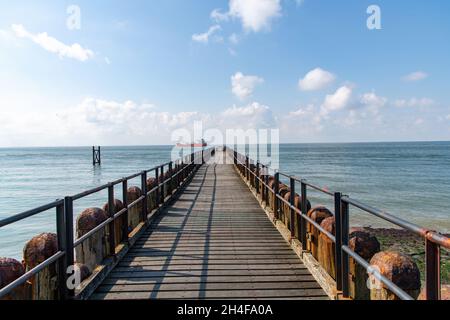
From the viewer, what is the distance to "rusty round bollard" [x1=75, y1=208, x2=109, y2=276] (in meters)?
5.18

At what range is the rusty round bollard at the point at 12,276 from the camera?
3.81m

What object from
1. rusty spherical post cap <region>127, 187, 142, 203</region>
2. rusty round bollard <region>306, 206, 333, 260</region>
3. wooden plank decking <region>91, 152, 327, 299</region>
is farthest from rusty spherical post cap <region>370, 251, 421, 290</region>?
rusty spherical post cap <region>127, 187, 142, 203</region>

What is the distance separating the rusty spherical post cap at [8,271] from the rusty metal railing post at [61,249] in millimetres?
544

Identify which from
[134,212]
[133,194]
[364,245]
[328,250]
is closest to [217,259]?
[328,250]

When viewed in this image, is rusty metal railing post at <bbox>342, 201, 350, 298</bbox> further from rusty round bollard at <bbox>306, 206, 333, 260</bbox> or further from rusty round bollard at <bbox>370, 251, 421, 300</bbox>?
rusty round bollard at <bbox>306, 206, 333, 260</bbox>

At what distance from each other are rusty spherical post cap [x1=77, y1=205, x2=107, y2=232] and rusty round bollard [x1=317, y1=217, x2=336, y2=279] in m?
3.31

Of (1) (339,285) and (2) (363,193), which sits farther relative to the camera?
(2) (363,193)

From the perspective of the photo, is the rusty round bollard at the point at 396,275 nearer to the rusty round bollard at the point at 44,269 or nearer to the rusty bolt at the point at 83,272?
the rusty bolt at the point at 83,272

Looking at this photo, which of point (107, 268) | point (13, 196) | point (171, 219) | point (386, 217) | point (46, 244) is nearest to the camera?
point (386, 217)

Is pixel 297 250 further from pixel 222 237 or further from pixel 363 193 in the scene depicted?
pixel 363 193

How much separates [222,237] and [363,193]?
84.7 ft

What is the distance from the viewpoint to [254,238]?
7.23 meters
